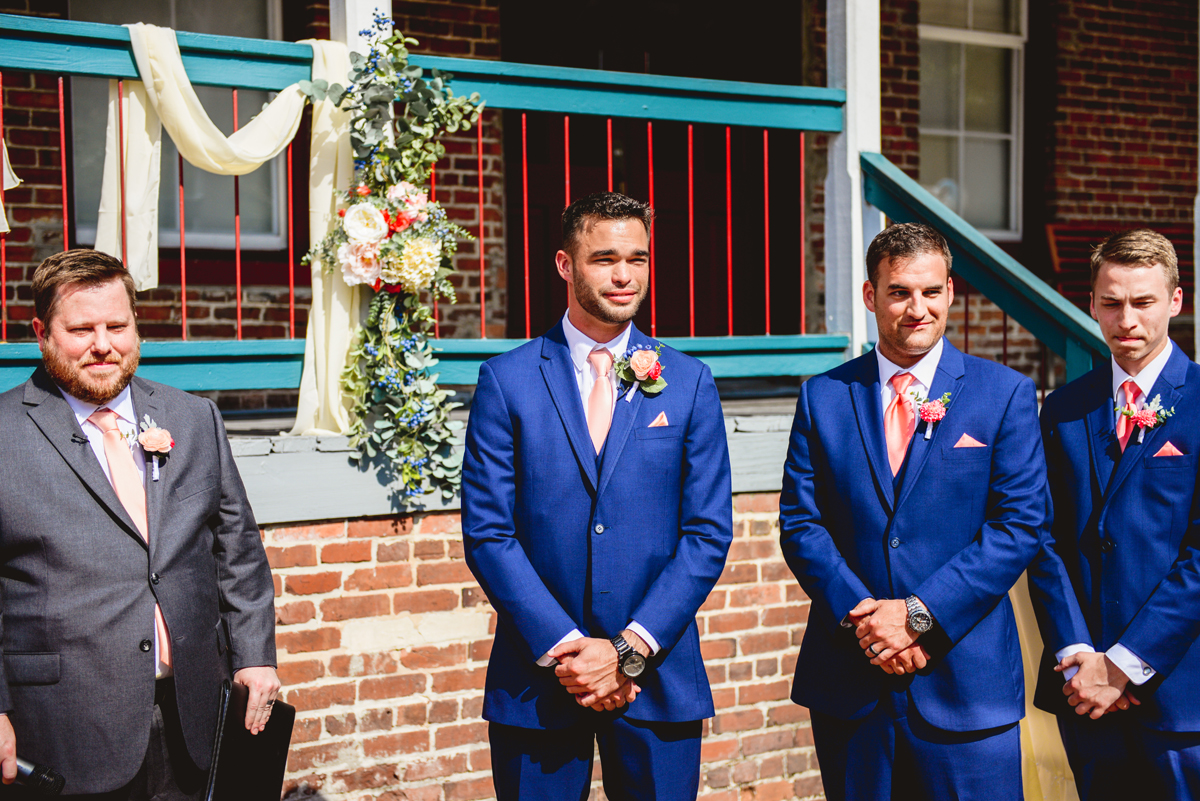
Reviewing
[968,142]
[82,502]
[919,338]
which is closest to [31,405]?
[82,502]

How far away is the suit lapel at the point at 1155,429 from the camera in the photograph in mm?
2660

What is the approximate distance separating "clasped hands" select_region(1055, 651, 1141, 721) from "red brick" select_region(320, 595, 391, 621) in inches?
90.9

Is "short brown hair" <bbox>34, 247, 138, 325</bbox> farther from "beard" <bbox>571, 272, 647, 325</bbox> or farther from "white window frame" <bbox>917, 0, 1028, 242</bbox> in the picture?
"white window frame" <bbox>917, 0, 1028, 242</bbox>

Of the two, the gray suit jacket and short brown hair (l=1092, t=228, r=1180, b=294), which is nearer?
the gray suit jacket

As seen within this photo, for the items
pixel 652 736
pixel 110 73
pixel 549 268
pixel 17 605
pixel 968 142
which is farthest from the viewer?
pixel 968 142

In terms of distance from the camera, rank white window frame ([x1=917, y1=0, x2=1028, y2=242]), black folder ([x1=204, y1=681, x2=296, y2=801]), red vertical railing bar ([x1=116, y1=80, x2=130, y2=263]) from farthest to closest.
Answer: white window frame ([x1=917, y1=0, x2=1028, y2=242])
red vertical railing bar ([x1=116, y1=80, x2=130, y2=263])
black folder ([x1=204, y1=681, x2=296, y2=801])

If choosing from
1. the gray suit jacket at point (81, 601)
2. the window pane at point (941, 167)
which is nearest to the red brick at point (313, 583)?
the gray suit jacket at point (81, 601)

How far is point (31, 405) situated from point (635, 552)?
58.4 inches

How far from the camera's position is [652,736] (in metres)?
2.62

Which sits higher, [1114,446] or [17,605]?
[1114,446]

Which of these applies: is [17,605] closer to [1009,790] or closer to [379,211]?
[379,211]

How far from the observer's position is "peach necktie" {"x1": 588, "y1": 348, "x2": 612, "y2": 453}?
2717mm

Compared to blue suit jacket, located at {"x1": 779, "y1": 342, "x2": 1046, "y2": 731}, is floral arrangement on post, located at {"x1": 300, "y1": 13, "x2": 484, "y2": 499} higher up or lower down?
higher up

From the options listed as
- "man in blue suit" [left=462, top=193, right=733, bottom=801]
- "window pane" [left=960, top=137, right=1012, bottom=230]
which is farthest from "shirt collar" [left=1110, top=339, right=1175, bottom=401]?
"window pane" [left=960, top=137, right=1012, bottom=230]
